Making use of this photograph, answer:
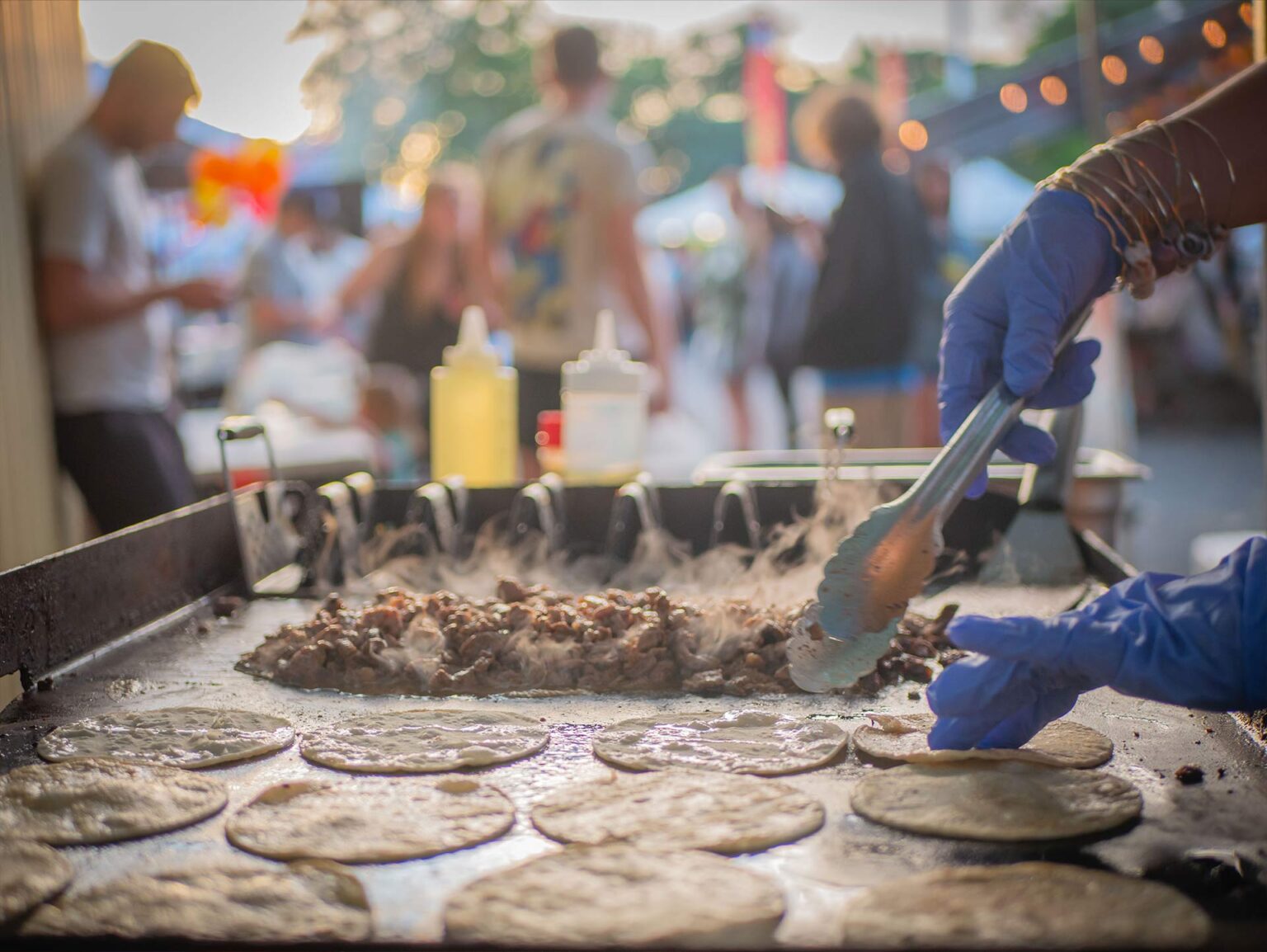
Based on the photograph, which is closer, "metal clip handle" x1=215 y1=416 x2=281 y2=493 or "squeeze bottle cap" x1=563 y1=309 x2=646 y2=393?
"metal clip handle" x1=215 y1=416 x2=281 y2=493

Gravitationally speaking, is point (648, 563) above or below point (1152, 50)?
below

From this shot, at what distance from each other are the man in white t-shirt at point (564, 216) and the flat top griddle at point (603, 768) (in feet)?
7.16

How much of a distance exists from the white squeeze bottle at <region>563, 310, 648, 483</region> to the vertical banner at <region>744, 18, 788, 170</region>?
27.4ft

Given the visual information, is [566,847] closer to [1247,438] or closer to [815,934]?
[815,934]

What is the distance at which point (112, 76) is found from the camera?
3.26 metres

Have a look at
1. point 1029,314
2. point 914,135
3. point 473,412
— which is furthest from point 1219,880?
point 914,135

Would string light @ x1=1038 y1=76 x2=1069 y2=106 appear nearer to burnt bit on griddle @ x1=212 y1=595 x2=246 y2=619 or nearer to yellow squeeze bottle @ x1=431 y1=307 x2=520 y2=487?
yellow squeeze bottle @ x1=431 y1=307 x2=520 y2=487

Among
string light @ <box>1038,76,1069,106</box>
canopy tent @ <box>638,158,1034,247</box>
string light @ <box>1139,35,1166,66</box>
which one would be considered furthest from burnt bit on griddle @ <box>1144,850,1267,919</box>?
string light @ <box>1038,76,1069,106</box>

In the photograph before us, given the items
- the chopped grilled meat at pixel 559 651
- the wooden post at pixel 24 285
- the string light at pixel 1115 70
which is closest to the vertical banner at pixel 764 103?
the string light at pixel 1115 70

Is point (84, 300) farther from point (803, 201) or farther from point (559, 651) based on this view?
point (803, 201)

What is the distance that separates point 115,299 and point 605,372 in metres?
1.50

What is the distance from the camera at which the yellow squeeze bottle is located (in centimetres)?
303

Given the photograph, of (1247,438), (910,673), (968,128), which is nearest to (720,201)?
(968,128)

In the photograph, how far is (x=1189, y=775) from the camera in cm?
137
